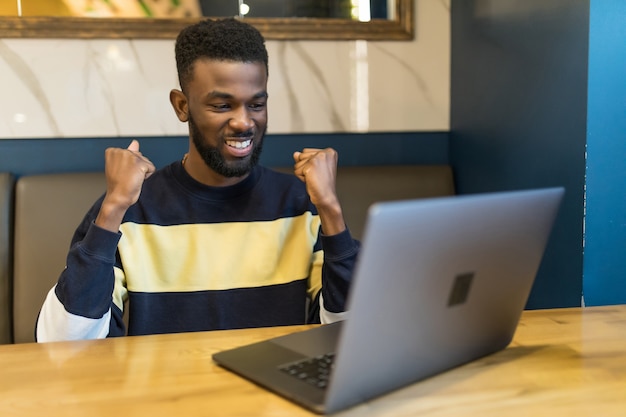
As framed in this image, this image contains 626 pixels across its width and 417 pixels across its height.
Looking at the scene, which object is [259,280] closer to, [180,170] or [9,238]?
[180,170]

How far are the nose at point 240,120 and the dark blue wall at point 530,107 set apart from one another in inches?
24.5

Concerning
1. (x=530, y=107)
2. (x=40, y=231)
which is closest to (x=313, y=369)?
(x=530, y=107)

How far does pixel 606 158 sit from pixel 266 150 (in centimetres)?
92

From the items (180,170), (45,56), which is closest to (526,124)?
(180,170)

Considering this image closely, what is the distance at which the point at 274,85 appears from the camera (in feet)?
5.94

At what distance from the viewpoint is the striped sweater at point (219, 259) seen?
126cm

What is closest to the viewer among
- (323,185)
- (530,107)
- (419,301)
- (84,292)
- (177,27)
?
(419,301)

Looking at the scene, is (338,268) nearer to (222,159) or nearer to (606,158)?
(222,159)

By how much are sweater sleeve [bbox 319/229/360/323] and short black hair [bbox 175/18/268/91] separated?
15.5 inches

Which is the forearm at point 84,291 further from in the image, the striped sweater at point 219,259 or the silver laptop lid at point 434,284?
the silver laptop lid at point 434,284

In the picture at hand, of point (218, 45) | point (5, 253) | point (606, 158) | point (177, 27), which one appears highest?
point (177, 27)

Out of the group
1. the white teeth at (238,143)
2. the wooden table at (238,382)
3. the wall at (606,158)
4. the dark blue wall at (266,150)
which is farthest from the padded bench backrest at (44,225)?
the wooden table at (238,382)

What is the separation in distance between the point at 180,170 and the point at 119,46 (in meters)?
0.56

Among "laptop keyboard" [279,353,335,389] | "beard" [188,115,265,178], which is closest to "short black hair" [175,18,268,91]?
"beard" [188,115,265,178]
